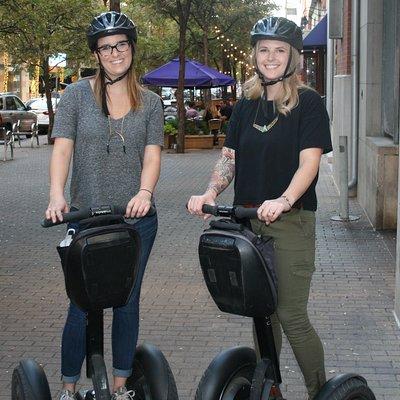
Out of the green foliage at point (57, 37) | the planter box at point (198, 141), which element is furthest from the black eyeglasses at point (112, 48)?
the planter box at point (198, 141)

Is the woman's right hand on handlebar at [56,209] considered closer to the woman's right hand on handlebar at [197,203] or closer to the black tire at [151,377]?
the woman's right hand on handlebar at [197,203]

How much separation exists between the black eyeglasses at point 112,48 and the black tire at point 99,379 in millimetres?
1370

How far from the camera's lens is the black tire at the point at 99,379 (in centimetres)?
360

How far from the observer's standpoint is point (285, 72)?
375 cm

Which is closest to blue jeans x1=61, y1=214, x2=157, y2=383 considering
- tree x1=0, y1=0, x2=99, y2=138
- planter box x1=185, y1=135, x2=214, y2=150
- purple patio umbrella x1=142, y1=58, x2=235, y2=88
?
tree x1=0, y1=0, x2=99, y2=138

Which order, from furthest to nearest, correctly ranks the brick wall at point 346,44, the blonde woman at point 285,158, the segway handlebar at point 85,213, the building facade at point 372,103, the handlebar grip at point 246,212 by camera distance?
the brick wall at point 346,44
the building facade at point 372,103
the blonde woman at point 285,158
the segway handlebar at point 85,213
the handlebar grip at point 246,212

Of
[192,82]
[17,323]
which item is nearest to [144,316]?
[17,323]

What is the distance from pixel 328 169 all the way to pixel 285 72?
15375 mm

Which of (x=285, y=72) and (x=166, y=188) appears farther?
(x=166, y=188)

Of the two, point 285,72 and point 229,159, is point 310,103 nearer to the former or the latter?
point 285,72

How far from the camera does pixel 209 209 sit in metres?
3.52

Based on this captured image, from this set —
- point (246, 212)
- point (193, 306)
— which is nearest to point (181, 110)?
point (193, 306)

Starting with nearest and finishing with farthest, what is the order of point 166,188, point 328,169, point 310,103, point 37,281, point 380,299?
point 310,103, point 380,299, point 37,281, point 166,188, point 328,169

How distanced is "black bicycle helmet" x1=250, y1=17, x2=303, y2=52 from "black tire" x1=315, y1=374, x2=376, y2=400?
4.87ft
